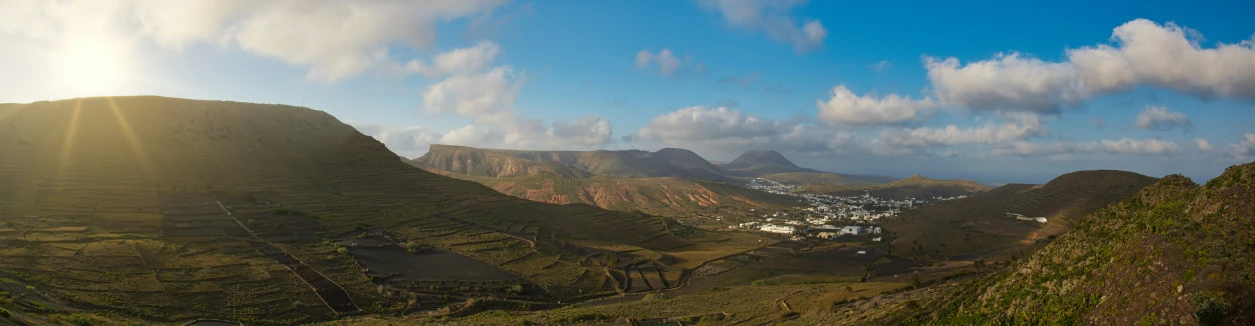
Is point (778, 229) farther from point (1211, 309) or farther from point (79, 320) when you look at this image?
point (79, 320)

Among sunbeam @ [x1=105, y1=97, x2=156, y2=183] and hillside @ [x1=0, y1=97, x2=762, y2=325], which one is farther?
sunbeam @ [x1=105, y1=97, x2=156, y2=183]

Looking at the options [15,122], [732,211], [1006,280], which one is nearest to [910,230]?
[732,211]

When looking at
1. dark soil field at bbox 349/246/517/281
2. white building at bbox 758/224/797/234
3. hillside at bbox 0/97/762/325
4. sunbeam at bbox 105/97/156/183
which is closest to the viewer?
hillside at bbox 0/97/762/325

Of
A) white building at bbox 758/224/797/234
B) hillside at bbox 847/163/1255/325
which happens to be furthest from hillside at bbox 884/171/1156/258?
hillside at bbox 847/163/1255/325

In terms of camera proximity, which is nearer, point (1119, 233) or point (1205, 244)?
point (1205, 244)

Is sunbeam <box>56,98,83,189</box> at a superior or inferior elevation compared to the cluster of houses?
superior

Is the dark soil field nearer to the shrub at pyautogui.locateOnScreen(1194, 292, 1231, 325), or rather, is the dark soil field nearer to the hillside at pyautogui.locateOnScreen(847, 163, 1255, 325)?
the hillside at pyautogui.locateOnScreen(847, 163, 1255, 325)

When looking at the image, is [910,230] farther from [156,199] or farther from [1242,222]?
[156,199]

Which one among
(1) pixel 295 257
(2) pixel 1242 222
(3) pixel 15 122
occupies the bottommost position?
(1) pixel 295 257
